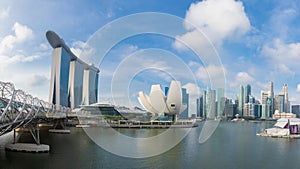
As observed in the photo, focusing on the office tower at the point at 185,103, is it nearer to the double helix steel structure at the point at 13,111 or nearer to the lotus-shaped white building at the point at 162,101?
the lotus-shaped white building at the point at 162,101

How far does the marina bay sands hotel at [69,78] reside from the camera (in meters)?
35.2

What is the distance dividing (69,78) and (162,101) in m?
18.4

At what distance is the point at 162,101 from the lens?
2616cm

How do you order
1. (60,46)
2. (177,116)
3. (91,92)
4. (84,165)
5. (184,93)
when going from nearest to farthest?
(84,165) → (184,93) → (177,116) → (60,46) → (91,92)

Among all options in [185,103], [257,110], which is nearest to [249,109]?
[257,110]

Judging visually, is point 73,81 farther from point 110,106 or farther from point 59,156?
point 59,156

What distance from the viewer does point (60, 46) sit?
1409 inches

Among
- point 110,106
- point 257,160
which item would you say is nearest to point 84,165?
point 257,160

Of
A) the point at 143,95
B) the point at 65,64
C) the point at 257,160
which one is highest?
the point at 65,64

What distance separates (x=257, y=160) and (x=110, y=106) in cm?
2209

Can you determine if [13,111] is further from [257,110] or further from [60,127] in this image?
[257,110]

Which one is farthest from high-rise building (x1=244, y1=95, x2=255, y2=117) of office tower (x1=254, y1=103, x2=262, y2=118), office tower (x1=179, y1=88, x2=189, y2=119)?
office tower (x1=179, y1=88, x2=189, y2=119)

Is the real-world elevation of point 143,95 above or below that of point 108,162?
above

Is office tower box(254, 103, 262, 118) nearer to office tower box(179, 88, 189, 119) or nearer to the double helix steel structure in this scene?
Answer: office tower box(179, 88, 189, 119)
